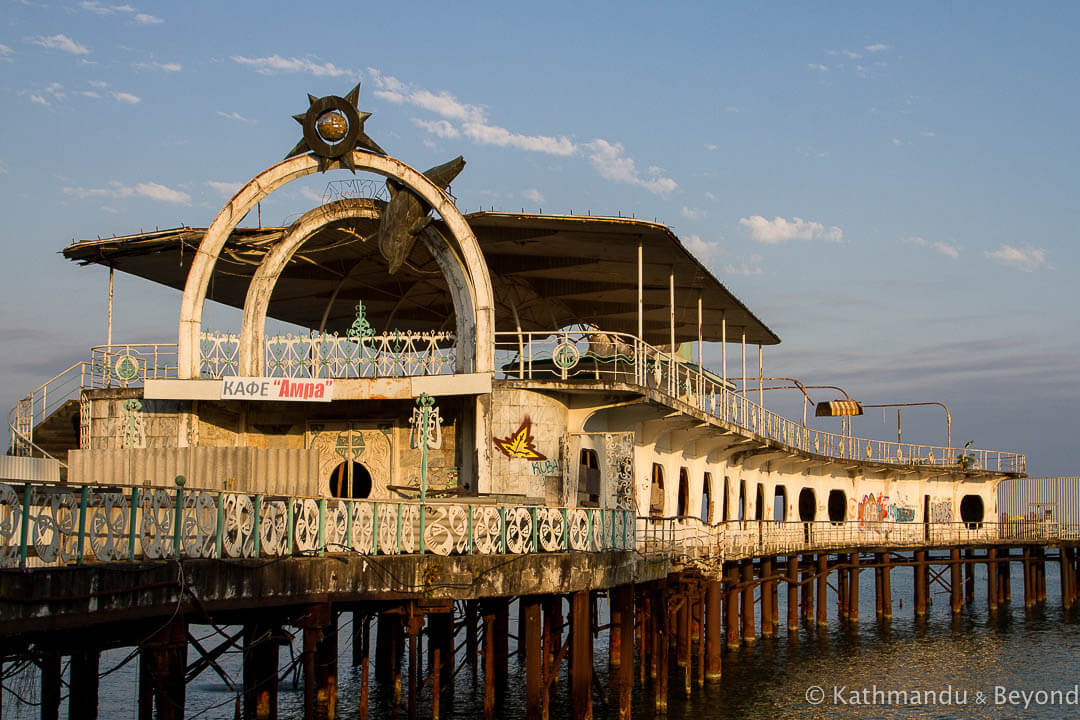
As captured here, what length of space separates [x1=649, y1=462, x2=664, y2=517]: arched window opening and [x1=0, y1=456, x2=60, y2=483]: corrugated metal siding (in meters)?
13.5

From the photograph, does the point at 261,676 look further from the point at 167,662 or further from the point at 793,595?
the point at 793,595

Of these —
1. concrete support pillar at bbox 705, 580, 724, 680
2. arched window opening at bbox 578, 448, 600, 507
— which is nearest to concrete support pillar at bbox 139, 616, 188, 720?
arched window opening at bbox 578, 448, 600, 507

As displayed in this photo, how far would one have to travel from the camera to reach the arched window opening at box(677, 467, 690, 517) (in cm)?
3394

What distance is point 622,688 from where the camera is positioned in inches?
933

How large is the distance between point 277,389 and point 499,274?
28.7 feet

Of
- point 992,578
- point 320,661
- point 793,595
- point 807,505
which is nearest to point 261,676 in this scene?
point 320,661

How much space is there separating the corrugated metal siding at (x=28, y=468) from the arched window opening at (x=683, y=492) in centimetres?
1572

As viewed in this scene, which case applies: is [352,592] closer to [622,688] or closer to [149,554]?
[149,554]

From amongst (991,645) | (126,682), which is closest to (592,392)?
(126,682)

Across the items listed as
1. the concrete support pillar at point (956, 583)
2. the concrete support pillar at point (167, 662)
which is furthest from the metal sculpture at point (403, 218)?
the concrete support pillar at point (956, 583)

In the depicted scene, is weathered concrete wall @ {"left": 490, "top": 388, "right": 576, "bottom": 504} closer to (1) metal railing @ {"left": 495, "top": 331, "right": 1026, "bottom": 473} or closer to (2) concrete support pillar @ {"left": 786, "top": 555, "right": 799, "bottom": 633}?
(1) metal railing @ {"left": 495, "top": 331, "right": 1026, "bottom": 473}

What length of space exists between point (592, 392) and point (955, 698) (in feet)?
44.2

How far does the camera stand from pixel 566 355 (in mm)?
25875

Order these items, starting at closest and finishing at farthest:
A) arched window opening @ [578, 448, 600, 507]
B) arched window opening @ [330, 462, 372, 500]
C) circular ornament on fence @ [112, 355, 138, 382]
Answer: arched window opening @ [578, 448, 600, 507] < arched window opening @ [330, 462, 372, 500] < circular ornament on fence @ [112, 355, 138, 382]
